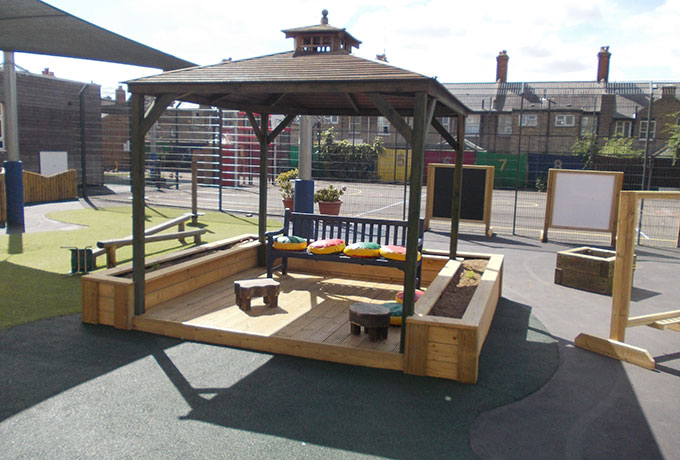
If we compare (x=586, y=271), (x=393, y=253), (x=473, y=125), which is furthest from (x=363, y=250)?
(x=473, y=125)

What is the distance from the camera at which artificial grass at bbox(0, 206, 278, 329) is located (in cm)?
712

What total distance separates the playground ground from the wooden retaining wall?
45.1 feet

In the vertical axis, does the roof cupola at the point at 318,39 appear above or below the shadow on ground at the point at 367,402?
above

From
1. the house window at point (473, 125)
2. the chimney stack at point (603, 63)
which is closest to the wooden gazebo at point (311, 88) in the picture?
the house window at point (473, 125)

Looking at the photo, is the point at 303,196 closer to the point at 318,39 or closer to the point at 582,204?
the point at 318,39

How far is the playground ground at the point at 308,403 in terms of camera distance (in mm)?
4078

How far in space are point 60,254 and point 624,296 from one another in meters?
9.06

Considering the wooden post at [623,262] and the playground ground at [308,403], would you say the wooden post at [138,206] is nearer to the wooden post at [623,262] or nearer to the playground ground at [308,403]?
the playground ground at [308,403]

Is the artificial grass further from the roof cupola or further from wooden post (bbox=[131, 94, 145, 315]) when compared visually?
the roof cupola

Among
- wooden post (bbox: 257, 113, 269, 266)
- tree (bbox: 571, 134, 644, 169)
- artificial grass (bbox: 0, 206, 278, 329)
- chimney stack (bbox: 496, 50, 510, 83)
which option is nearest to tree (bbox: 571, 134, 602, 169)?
tree (bbox: 571, 134, 644, 169)

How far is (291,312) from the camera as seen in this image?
6.96 metres

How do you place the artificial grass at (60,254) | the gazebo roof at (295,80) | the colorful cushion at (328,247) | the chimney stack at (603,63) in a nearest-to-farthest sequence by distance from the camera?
the gazebo roof at (295,80), the artificial grass at (60,254), the colorful cushion at (328,247), the chimney stack at (603,63)

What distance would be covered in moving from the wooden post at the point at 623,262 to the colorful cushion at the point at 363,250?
110 inches

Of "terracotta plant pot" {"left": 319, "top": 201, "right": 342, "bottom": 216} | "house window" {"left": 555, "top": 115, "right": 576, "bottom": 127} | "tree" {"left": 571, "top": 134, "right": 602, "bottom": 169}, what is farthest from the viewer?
"house window" {"left": 555, "top": 115, "right": 576, "bottom": 127}
